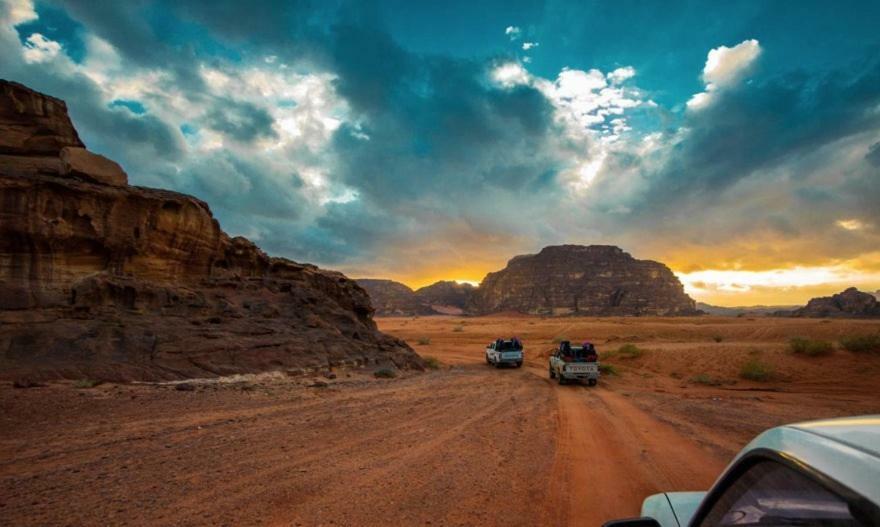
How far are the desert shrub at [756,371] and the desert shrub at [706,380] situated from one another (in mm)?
1320

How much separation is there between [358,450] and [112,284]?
46.0ft

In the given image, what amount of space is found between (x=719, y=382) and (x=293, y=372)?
684 inches

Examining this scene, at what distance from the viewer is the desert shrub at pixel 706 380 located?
18.3 metres

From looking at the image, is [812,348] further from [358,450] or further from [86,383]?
[86,383]

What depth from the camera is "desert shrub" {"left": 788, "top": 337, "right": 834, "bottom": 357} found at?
19544 mm

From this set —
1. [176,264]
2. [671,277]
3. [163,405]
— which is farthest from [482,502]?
[671,277]

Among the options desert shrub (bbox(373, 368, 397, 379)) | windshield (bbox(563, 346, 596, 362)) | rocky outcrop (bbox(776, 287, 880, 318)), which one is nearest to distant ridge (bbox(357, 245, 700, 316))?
rocky outcrop (bbox(776, 287, 880, 318))

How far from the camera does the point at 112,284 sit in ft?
53.2

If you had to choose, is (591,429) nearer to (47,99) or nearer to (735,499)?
(735,499)

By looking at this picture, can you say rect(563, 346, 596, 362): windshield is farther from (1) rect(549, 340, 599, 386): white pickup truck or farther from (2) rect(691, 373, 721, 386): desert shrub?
(2) rect(691, 373, 721, 386): desert shrub

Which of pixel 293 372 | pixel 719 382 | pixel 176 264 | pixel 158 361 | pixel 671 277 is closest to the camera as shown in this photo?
pixel 158 361

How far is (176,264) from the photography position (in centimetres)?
1962

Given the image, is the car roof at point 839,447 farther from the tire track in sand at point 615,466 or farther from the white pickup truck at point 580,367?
the white pickup truck at point 580,367

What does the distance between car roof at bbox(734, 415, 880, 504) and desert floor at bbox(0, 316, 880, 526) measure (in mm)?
3914
